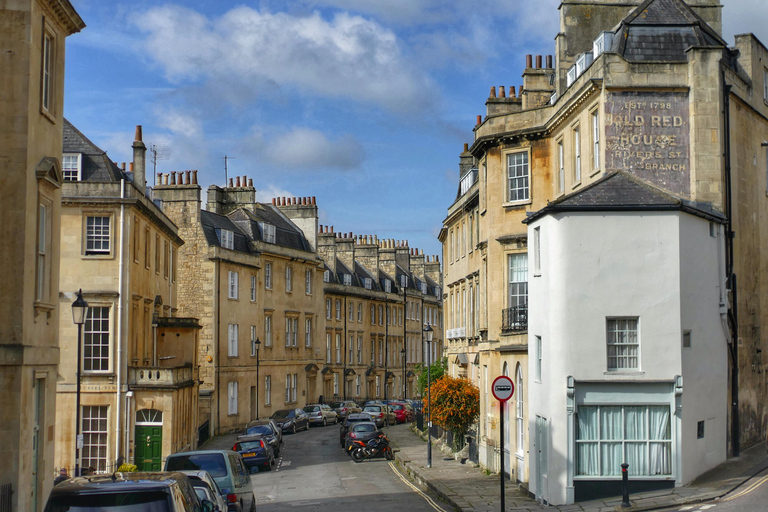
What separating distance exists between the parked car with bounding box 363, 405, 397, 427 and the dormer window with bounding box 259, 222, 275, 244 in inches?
503

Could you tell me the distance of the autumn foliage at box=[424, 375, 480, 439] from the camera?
33656 mm

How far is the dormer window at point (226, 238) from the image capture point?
5472 cm

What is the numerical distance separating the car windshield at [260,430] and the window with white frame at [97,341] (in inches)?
295

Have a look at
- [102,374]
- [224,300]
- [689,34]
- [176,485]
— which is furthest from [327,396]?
[176,485]

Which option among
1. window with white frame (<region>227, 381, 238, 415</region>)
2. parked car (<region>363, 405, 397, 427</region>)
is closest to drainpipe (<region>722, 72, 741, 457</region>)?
parked car (<region>363, 405, 397, 427</region>)

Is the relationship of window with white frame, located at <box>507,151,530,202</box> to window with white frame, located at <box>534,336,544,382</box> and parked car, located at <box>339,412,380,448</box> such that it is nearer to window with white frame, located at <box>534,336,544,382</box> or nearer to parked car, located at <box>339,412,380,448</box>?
window with white frame, located at <box>534,336,544,382</box>

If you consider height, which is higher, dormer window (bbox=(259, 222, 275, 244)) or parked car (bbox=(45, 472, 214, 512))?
dormer window (bbox=(259, 222, 275, 244))

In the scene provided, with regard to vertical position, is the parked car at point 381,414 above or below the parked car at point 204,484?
below

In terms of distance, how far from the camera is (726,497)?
19.5 metres

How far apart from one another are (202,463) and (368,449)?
19821 millimetres

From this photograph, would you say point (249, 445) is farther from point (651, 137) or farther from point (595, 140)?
point (651, 137)

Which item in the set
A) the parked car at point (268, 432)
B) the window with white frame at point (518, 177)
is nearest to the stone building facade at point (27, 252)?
the window with white frame at point (518, 177)

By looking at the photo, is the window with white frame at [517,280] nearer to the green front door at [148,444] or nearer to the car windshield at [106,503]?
the green front door at [148,444]

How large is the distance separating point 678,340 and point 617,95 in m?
7.03
